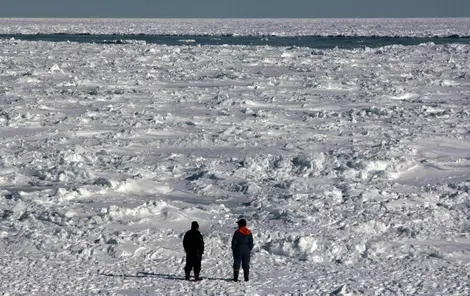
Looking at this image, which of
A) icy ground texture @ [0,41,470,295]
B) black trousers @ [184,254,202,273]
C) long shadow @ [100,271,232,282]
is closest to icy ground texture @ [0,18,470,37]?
icy ground texture @ [0,41,470,295]

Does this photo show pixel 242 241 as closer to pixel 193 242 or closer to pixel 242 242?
pixel 242 242

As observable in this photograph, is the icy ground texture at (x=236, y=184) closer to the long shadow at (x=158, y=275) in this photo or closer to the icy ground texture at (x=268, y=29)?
the long shadow at (x=158, y=275)

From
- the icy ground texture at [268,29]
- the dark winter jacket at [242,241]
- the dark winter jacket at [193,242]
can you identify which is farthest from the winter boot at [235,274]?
the icy ground texture at [268,29]

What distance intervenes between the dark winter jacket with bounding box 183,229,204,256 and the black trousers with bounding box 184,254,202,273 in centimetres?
6

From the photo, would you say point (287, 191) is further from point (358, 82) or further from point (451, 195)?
point (358, 82)

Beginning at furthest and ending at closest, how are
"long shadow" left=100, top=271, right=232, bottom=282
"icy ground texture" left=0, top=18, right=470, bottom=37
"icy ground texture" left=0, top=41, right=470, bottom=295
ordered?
1. "icy ground texture" left=0, top=18, right=470, bottom=37
2. "icy ground texture" left=0, top=41, right=470, bottom=295
3. "long shadow" left=100, top=271, right=232, bottom=282

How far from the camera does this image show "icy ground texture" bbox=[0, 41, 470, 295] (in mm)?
9734

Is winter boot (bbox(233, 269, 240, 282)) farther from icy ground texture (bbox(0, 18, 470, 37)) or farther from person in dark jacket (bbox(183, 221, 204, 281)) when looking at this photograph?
icy ground texture (bbox(0, 18, 470, 37))

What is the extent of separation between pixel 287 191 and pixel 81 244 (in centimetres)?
442

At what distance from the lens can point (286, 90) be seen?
26.2 m

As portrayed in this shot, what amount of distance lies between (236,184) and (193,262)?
5.23m

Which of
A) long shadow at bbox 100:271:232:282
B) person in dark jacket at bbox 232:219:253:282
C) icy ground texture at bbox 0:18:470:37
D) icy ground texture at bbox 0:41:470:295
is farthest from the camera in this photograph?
icy ground texture at bbox 0:18:470:37

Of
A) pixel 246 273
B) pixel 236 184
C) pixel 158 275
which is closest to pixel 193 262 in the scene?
pixel 246 273

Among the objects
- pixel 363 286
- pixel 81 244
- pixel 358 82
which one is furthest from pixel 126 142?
pixel 358 82
